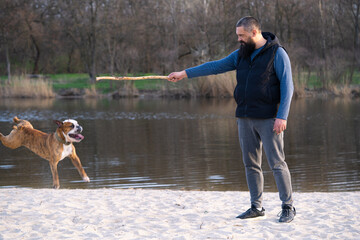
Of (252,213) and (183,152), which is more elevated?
(252,213)

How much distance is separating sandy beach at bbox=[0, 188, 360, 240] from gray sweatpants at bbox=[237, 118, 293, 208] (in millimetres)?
347

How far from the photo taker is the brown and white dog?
8953 millimetres

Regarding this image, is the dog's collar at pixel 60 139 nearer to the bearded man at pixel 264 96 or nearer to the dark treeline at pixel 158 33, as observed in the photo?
the bearded man at pixel 264 96

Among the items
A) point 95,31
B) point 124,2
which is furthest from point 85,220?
point 124,2

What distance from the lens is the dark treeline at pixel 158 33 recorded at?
4029 centimetres

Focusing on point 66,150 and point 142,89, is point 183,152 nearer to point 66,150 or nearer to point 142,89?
point 66,150

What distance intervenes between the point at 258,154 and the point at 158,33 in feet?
147

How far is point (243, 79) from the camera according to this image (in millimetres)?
5621

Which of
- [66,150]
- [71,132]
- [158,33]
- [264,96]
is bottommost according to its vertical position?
[66,150]

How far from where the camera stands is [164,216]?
6148 millimetres

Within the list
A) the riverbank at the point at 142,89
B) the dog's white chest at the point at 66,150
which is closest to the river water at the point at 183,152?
the dog's white chest at the point at 66,150

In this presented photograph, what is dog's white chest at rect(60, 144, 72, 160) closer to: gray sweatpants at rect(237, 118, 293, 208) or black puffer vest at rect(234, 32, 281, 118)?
gray sweatpants at rect(237, 118, 293, 208)

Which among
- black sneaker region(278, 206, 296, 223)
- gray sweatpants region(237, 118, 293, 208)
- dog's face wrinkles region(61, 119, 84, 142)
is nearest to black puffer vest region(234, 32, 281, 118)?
gray sweatpants region(237, 118, 293, 208)

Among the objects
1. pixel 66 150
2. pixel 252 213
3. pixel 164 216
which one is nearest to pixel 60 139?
pixel 66 150
